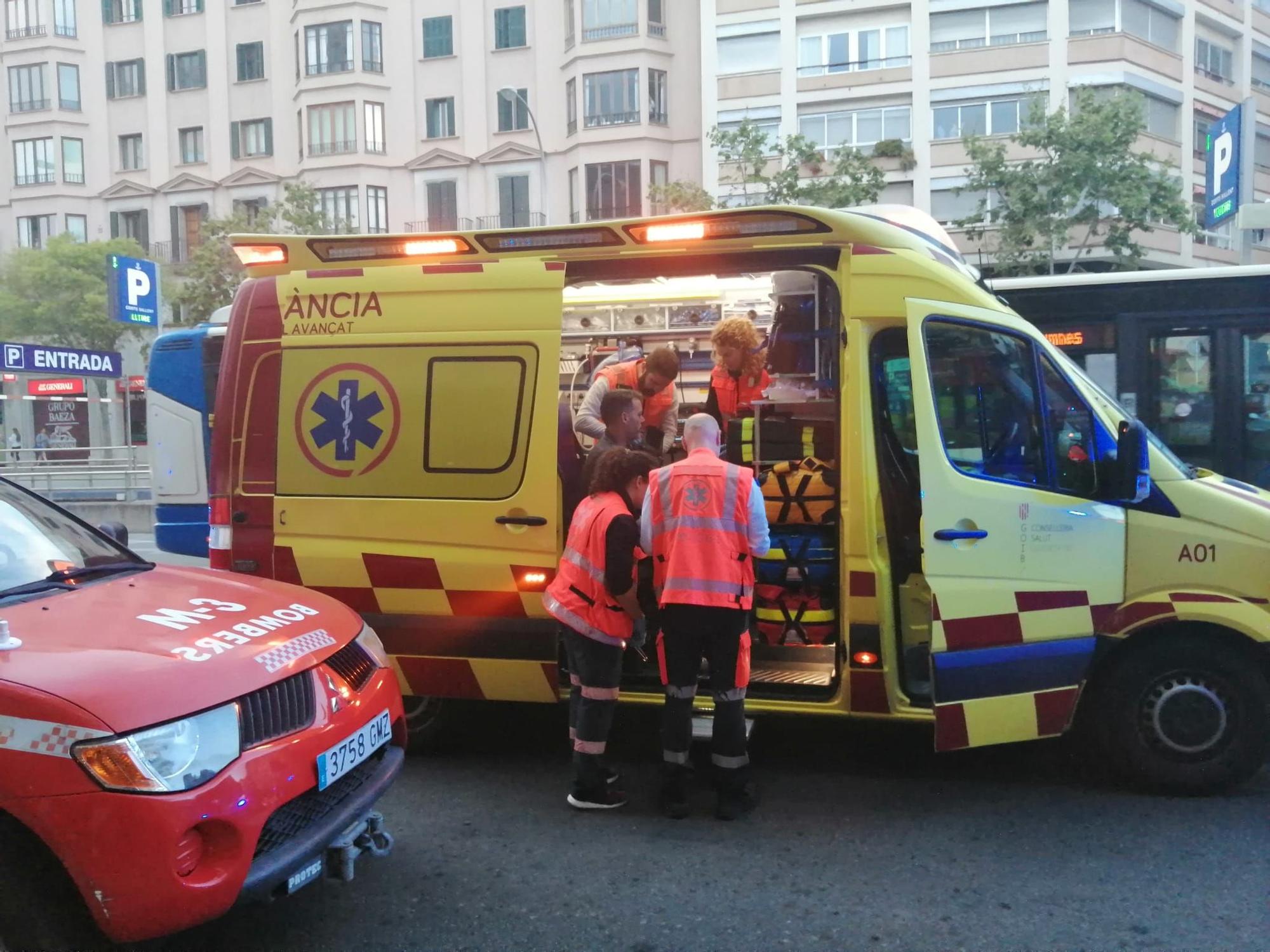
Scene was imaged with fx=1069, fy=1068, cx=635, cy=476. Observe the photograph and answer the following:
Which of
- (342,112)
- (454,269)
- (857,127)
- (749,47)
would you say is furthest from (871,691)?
(342,112)

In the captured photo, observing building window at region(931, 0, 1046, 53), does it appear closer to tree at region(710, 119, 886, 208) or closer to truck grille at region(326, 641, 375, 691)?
tree at region(710, 119, 886, 208)

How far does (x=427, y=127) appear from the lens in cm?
3838

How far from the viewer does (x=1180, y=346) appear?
870 centimetres

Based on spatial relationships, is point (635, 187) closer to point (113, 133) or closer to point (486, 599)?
point (113, 133)

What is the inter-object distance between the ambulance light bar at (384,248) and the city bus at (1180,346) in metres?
5.12

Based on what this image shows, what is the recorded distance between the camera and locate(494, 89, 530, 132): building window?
121 feet

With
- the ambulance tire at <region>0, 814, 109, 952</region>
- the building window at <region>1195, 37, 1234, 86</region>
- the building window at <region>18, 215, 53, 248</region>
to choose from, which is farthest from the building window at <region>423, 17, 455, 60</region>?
the ambulance tire at <region>0, 814, 109, 952</region>

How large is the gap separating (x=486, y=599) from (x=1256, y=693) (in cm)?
340

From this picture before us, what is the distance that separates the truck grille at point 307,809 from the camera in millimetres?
3088

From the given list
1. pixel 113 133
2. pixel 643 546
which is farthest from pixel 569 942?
pixel 113 133

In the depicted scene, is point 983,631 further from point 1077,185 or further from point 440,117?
point 440,117

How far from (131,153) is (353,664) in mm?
44825

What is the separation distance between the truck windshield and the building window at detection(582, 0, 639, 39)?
34.1 metres

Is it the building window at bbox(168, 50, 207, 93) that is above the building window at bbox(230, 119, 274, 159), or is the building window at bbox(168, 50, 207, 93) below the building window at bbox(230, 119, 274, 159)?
above
